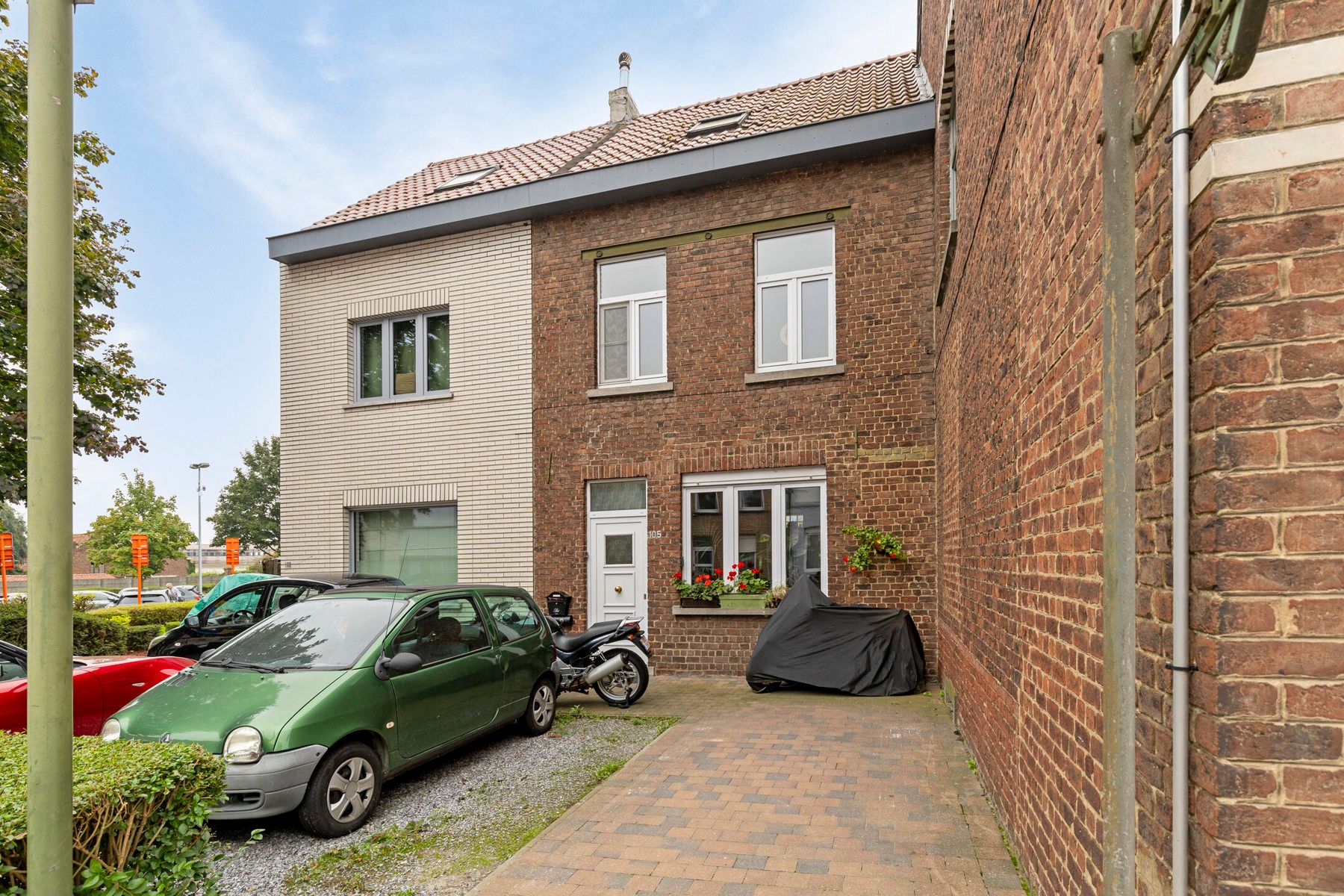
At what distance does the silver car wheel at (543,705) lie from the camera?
25.4ft

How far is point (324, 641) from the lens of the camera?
20.2ft

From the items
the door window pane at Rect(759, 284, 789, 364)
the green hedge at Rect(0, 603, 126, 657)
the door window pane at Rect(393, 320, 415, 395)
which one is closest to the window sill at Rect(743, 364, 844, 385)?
the door window pane at Rect(759, 284, 789, 364)

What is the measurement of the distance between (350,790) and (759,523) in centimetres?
681

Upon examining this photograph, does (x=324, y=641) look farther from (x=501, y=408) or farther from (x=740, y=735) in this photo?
(x=501, y=408)

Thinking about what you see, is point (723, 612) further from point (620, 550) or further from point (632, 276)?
point (632, 276)

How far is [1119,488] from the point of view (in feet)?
6.38

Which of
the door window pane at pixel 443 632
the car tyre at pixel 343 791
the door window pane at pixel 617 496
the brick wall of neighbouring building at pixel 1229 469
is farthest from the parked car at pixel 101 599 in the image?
the brick wall of neighbouring building at pixel 1229 469

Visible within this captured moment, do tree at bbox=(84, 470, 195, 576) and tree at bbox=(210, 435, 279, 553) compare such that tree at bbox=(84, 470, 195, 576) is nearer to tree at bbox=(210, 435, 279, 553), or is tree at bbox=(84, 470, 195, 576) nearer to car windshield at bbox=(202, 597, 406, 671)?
tree at bbox=(210, 435, 279, 553)

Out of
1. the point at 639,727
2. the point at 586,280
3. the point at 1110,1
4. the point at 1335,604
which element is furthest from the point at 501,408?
the point at 1335,604

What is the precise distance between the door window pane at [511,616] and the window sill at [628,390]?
4.41 m

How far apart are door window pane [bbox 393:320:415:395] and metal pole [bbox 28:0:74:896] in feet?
39.5

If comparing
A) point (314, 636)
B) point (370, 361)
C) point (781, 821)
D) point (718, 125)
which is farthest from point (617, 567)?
point (718, 125)

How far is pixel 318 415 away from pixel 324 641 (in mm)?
8959

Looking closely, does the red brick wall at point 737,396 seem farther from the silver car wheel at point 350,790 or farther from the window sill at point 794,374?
the silver car wheel at point 350,790
